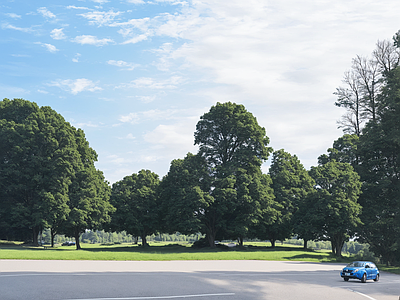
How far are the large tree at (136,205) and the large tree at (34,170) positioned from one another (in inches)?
577

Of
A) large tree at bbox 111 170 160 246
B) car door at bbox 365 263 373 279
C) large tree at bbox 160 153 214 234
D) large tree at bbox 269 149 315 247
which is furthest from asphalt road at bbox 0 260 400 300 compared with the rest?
large tree at bbox 111 170 160 246

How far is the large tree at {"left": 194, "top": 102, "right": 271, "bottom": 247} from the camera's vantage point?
2032 inches

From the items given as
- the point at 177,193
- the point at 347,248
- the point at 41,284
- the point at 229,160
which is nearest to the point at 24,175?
the point at 177,193

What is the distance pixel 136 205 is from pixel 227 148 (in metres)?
18.4

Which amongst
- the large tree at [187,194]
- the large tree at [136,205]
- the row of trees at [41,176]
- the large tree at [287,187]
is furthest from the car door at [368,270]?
the large tree at [136,205]

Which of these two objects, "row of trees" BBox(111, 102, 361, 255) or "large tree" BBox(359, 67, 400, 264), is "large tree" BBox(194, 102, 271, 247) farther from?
"large tree" BBox(359, 67, 400, 264)

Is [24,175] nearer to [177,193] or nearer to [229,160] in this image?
[177,193]

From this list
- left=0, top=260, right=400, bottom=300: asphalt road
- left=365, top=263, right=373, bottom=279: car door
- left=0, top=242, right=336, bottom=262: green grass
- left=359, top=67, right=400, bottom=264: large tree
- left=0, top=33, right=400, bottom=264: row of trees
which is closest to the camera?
left=0, top=260, right=400, bottom=300: asphalt road

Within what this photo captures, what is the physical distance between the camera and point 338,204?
1754 inches

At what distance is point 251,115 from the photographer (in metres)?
55.4

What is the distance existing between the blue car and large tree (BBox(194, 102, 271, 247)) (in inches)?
1129

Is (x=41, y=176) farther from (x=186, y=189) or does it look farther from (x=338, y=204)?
(x=338, y=204)

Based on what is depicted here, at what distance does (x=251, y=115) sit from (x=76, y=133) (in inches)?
1059

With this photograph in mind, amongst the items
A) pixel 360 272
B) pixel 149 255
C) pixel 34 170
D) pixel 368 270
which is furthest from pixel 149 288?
pixel 34 170
